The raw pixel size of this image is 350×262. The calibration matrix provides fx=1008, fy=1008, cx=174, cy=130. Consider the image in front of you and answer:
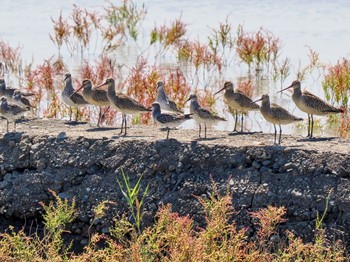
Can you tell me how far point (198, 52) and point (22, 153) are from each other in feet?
30.7

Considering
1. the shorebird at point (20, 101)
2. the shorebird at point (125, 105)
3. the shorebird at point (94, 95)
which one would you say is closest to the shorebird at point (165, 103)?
the shorebird at point (94, 95)

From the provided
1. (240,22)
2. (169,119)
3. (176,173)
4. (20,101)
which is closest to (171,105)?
(20,101)

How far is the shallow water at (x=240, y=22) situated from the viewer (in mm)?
24438

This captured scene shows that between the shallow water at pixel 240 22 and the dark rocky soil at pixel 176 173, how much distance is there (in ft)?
25.5

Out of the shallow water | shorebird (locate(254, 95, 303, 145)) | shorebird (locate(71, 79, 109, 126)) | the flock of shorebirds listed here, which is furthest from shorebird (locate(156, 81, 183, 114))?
the shallow water

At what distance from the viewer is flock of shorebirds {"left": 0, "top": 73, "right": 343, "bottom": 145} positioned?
13.2 metres

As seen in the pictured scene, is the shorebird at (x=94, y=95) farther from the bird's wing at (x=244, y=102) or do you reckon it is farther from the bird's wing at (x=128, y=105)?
the bird's wing at (x=244, y=102)

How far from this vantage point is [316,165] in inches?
460

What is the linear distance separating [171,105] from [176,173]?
382 centimetres

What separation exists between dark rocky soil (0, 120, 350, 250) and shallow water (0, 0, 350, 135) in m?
7.78

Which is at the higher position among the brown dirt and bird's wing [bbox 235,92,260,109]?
bird's wing [bbox 235,92,260,109]

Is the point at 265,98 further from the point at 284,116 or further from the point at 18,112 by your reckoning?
the point at 18,112

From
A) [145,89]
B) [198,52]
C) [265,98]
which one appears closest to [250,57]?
[198,52]

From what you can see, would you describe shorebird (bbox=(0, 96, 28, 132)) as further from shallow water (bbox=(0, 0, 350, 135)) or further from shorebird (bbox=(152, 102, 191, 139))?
shallow water (bbox=(0, 0, 350, 135))
